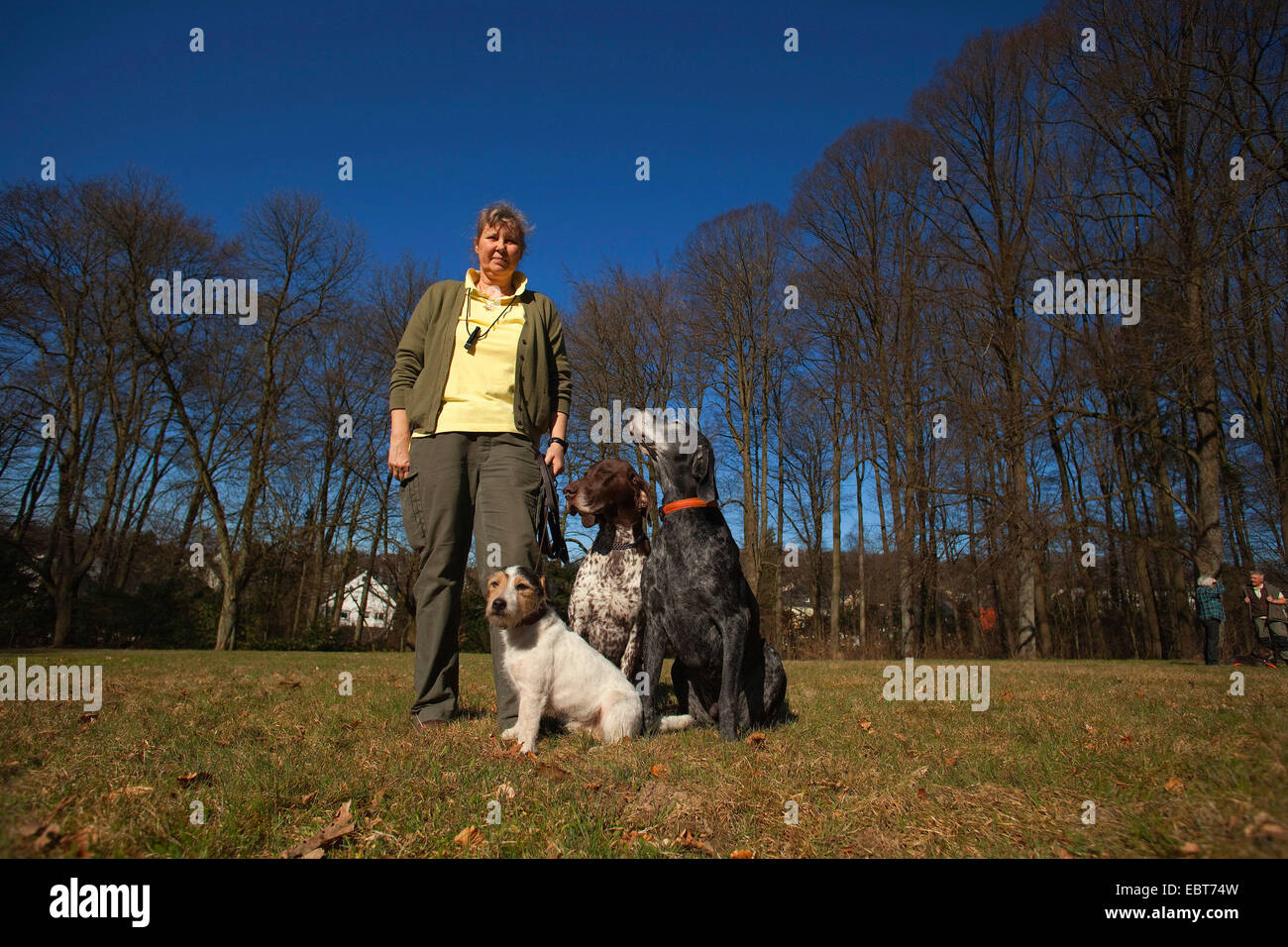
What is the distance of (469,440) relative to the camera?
12.7 ft

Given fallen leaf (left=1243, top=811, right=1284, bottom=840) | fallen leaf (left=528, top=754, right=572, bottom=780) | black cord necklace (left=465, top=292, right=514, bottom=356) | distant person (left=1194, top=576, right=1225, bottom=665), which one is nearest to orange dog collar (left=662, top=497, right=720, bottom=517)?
black cord necklace (left=465, top=292, right=514, bottom=356)

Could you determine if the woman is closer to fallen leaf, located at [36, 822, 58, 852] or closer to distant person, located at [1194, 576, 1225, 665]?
fallen leaf, located at [36, 822, 58, 852]

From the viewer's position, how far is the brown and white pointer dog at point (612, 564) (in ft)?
15.0

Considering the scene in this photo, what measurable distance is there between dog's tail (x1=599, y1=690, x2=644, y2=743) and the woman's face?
98.4 inches

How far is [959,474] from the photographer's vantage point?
18.7m

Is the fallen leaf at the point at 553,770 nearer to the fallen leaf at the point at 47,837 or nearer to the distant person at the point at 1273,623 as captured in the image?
the fallen leaf at the point at 47,837

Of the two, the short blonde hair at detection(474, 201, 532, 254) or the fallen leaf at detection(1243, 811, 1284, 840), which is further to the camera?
the short blonde hair at detection(474, 201, 532, 254)

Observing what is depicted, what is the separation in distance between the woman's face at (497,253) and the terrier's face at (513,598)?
1782 mm

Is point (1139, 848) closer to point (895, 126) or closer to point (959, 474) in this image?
point (959, 474)

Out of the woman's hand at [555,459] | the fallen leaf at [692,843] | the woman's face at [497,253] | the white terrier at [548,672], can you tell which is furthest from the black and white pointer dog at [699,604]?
the fallen leaf at [692,843]

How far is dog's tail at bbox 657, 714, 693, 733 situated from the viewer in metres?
3.72

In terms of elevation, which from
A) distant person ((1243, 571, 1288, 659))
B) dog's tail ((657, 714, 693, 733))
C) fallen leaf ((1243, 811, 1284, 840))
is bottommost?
distant person ((1243, 571, 1288, 659))

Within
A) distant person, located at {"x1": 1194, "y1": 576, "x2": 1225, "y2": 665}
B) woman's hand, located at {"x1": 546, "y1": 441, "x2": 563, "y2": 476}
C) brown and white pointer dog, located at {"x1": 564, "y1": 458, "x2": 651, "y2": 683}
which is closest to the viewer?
woman's hand, located at {"x1": 546, "y1": 441, "x2": 563, "y2": 476}

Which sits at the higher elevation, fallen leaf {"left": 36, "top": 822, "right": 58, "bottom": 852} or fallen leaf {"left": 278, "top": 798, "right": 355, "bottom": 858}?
fallen leaf {"left": 36, "top": 822, "right": 58, "bottom": 852}
